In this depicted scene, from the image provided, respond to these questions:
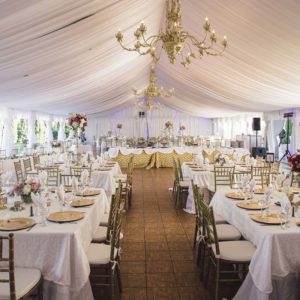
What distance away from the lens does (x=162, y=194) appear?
29.1 ft

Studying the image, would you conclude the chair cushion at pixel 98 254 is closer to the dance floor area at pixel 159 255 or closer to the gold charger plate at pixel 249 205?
the dance floor area at pixel 159 255

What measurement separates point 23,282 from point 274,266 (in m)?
2.06

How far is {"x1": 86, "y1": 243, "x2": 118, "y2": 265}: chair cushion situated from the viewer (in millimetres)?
3242

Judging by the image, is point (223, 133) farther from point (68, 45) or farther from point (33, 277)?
point (33, 277)

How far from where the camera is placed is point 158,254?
15.3 feet

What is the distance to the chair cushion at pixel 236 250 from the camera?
329cm

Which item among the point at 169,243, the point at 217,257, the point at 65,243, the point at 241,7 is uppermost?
the point at 241,7

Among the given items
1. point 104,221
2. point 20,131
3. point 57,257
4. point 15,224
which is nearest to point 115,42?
point 104,221

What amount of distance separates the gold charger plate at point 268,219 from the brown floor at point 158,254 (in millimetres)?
946

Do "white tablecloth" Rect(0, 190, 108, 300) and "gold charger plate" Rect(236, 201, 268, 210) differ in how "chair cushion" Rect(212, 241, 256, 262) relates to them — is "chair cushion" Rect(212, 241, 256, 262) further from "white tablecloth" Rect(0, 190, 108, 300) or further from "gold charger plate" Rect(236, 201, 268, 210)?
"white tablecloth" Rect(0, 190, 108, 300)

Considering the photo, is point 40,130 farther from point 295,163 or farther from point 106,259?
point 295,163

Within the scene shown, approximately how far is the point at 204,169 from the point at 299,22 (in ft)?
12.2

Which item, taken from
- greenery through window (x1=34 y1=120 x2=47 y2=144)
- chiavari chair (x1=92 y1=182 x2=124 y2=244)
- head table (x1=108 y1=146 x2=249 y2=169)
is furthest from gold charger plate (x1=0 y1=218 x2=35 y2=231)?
greenery through window (x1=34 y1=120 x2=47 y2=144)

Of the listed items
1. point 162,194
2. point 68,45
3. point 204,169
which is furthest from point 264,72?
point 68,45
